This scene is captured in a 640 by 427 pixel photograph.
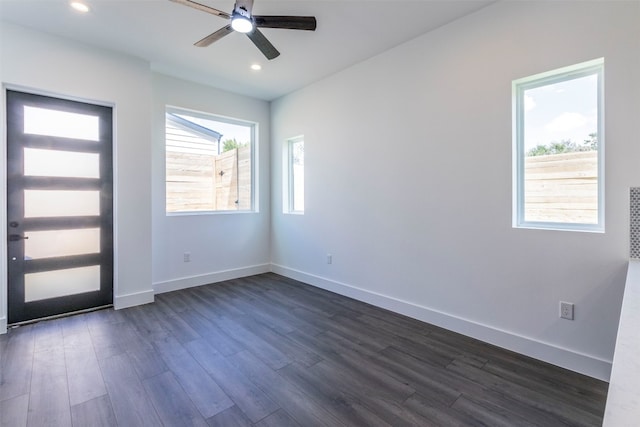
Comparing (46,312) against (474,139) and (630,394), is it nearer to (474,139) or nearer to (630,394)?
(630,394)

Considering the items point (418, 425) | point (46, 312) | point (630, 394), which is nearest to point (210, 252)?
point (46, 312)

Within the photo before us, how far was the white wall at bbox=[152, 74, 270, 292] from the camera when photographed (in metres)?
4.04

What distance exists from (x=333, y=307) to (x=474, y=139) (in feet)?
7.62

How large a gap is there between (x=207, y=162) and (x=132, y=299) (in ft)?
7.07

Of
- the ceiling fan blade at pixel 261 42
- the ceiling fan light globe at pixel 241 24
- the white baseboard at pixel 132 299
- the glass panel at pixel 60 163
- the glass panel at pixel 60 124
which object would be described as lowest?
the white baseboard at pixel 132 299

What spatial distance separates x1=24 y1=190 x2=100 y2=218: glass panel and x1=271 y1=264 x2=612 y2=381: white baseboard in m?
3.11

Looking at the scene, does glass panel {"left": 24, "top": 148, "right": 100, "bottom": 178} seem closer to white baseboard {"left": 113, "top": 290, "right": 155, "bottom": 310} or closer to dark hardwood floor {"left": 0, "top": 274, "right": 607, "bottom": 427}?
white baseboard {"left": 113, "top": 290, "right": 155, "bottom": 310}

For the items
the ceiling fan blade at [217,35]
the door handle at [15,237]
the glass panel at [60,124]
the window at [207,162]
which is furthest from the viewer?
the window at [207,162]

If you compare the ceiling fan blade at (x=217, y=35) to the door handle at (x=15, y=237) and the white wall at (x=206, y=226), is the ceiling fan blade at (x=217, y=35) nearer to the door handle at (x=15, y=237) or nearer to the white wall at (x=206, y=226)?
the white wall at (x=206, y=226)

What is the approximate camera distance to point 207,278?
4461 mm

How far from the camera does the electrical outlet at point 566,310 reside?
221cm

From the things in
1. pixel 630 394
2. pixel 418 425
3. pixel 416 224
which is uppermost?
pixel 416 224

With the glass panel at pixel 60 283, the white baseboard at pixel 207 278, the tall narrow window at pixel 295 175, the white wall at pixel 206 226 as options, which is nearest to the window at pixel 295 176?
the tall narrow window at pixel 295 175

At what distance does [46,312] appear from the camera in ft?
10.4
